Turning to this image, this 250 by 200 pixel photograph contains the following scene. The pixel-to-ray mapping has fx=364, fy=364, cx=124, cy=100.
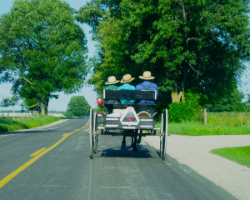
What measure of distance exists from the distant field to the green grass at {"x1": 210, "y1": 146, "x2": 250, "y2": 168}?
28.9 feet

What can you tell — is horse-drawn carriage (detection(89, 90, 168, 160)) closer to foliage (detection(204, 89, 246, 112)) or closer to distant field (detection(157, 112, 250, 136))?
distant field (detection(157, 112, 250, 136))

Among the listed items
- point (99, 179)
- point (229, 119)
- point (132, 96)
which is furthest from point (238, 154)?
point (229, 119)

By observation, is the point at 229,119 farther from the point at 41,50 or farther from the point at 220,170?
the point at 41,50

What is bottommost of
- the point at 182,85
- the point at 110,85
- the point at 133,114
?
the point at 133,114

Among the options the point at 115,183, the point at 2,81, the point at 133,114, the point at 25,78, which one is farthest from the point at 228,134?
the point at 2,81

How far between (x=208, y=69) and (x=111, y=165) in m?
27.0

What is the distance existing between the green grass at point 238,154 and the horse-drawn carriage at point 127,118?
2.14 metres

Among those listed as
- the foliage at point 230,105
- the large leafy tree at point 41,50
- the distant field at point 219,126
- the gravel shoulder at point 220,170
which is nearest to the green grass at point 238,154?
the gravel shoulder at point 220,170

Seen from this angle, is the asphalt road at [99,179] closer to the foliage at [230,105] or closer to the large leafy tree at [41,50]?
the large leafy tree at [41,50]

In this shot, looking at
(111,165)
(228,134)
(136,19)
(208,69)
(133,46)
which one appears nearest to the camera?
(111,165)

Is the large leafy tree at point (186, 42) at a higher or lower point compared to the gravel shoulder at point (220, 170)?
higher

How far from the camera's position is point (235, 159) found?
10.8m

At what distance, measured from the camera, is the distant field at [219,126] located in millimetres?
22078

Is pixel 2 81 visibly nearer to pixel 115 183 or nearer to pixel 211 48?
pixel 211 48
